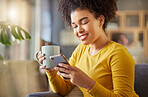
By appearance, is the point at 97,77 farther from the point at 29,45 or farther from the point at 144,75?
the point at 29,45

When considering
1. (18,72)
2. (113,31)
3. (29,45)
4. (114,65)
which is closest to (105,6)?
(114,65)

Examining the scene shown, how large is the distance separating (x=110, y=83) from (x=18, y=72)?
1.59 metres

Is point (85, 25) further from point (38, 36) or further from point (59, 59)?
point (38, 36)

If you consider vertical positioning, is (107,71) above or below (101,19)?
below

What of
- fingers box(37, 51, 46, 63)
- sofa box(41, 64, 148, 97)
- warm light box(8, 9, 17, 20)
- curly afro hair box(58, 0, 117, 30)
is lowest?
sofa box(41, 64, 148, 97)

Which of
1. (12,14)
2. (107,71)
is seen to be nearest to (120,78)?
(107,71)

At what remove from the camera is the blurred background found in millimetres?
2377

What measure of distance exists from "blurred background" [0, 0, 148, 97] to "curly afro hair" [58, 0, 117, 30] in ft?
0.64

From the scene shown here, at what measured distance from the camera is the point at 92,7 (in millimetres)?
1031

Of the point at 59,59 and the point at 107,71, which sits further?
the point at 107,71

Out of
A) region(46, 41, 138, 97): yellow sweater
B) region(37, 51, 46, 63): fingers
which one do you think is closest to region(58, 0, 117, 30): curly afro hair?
region(46, 41, 138, 97): yellow sweater

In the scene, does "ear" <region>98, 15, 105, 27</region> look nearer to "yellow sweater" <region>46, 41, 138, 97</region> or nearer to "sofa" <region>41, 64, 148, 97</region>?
"yellow sweater" <region>46, 41, 138, 97</region>

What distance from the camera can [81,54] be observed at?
1263mm

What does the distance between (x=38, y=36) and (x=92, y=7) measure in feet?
9.81
